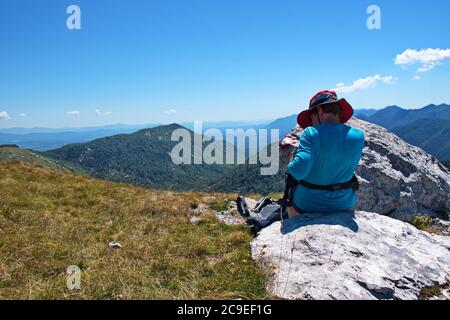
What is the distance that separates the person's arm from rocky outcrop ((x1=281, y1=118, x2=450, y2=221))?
5179 mm

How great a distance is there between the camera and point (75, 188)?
14062 mm

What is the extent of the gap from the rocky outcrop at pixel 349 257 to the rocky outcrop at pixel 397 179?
4.23 meters

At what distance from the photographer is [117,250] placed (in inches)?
298

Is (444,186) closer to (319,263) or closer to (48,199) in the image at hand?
(319,263)

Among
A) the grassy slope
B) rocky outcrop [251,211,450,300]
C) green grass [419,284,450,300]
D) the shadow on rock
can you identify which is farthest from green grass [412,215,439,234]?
green grass [419,284,450,300]

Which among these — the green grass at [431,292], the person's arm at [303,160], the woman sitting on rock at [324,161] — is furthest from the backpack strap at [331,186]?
the green grass at [431,292]

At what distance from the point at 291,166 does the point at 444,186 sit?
10.9 meters

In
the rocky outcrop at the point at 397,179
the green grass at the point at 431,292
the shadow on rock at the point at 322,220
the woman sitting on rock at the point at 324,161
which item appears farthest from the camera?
the rocky outcrop at the point at 397,179

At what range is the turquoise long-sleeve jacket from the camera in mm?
6547

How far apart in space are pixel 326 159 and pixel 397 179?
6945mm

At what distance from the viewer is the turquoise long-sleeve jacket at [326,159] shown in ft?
21.5

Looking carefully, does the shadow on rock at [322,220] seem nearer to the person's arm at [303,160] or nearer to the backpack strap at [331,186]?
the backpack strap at [331,186]

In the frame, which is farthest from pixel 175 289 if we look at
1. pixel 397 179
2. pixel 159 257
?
pixel 397 179

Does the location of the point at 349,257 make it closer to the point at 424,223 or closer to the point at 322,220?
the point at 322,220
